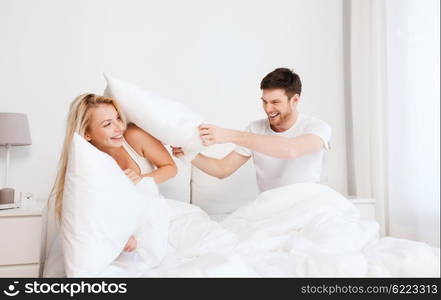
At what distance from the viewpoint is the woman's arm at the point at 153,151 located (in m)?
1.62

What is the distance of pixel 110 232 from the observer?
43.5 inches

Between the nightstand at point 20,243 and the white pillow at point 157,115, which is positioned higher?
the white pillow at point 157,115

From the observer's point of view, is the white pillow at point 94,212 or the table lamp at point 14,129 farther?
the table lamp at point 14,129

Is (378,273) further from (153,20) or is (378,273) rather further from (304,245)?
(153,20)

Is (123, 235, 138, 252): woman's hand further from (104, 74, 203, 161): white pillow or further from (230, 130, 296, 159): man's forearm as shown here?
(230, 130, 296, 159): man's forearm

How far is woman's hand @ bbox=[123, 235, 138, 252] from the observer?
3.94ft

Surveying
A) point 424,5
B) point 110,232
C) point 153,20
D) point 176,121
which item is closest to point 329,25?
point 424,5

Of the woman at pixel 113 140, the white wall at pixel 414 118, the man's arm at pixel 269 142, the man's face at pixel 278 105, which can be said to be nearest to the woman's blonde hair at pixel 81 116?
the woman at pixel 113 140

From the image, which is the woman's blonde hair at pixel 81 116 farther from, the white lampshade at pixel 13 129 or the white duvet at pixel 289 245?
the white lampshade at pixel 13 129

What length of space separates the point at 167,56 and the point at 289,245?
1.91 m

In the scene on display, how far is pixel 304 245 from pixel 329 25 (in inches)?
100

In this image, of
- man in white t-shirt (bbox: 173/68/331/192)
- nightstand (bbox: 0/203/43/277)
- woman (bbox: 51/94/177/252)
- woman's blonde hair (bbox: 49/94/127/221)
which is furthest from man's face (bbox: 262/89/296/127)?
nightstand (bbox: 0/203/43/277)

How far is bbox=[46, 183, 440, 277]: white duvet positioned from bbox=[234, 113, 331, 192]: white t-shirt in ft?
1.17

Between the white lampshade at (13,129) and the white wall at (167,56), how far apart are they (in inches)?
10.4
